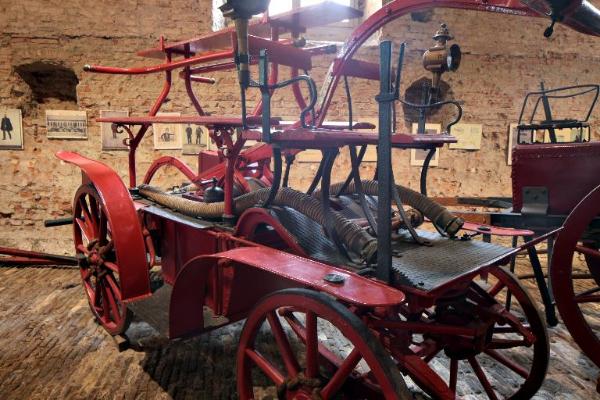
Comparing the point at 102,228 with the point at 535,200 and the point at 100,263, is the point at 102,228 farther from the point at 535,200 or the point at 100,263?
the point at 535,200

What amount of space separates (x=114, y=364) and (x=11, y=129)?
12.5 feet

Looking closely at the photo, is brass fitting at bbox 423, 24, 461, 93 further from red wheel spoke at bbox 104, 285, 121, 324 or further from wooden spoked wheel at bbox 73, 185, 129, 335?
red wheel spoke at bbox 104, 285, 121, 324

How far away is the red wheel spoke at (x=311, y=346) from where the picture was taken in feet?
5.18

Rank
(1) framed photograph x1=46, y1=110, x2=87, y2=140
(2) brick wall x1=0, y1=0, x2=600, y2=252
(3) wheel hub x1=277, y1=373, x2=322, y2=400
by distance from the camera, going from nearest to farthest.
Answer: (3) wheel hub x1=277, y1=373, x2=322, y2=400
(2) brick wall x1=0, y1=0, x2=600, y2=252
(1) framed photograph x1=46, y1=110, x2=87, y2=140

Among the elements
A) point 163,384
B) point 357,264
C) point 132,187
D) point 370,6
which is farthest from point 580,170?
point 370,6

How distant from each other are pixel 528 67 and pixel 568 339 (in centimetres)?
380

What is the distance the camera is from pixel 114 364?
8.80 feet

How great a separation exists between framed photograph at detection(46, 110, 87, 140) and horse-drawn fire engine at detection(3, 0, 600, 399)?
2.24 metres

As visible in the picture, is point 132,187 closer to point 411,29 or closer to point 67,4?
point 67,4

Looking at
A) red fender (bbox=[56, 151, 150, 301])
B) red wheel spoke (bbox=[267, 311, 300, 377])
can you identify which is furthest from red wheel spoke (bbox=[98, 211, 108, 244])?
red wheel spoke (bbox=[267, 311, 300, 377])

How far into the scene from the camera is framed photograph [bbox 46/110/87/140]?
5137mm

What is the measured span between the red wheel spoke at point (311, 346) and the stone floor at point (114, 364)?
0.92 m

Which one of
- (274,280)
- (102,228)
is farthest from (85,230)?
(274,280)

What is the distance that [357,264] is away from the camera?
Result: 5.98ft
